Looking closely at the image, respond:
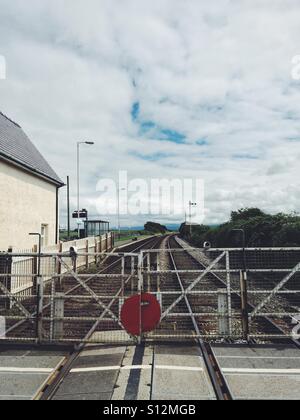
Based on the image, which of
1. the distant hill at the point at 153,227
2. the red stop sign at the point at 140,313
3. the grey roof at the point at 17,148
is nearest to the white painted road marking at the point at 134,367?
the red stop sign at the point at 140,313

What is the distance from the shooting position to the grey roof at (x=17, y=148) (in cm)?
1476

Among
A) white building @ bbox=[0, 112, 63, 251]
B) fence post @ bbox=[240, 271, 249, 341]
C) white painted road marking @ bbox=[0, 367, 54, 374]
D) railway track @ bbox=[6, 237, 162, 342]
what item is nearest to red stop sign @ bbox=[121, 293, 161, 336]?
railway track @ bbox=[6, 237, 162, 342]

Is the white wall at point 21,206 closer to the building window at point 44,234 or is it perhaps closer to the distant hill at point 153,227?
the building window at point 44,234

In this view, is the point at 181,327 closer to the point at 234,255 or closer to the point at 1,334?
the point at 1,334

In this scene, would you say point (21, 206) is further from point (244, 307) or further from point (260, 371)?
point (260, 371)

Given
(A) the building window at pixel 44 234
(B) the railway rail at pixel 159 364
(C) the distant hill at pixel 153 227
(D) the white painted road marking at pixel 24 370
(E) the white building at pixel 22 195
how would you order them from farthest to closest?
(C) the distant hill at pixel 153 227, (A) the building window at pixel 44 234, (E) the white building at pixel 22 195, (D) the white painted road marking at pixel 24 370, (B) the railway rail at pixel 159 364

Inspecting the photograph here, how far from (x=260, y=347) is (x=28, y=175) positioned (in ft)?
44.4

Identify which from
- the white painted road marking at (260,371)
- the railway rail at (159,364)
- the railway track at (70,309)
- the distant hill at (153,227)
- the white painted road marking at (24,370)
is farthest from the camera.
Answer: the distant hill at (153,227)

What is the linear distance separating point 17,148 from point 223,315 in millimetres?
13911

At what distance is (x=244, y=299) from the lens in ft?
24.3

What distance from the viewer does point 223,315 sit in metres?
7.44

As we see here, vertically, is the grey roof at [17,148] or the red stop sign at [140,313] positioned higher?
the grey roof at [17,148]

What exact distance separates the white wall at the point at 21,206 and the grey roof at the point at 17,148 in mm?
378
